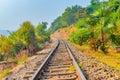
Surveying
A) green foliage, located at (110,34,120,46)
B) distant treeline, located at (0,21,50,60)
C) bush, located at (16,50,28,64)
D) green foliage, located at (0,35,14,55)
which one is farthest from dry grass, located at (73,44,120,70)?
green foliage, located at (0,35,14,55)

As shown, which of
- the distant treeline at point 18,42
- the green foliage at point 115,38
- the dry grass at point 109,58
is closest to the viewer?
the dry grass at point 109,58

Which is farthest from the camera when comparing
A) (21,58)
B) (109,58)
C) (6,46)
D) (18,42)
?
(18,42)

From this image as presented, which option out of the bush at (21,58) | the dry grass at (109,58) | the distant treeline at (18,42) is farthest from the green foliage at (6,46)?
the dry grass at (109,58)

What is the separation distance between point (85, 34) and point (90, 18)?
33.0 ft

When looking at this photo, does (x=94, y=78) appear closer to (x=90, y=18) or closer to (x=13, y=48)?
(x=90, y=18)

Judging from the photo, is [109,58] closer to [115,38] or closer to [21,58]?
[21,58]

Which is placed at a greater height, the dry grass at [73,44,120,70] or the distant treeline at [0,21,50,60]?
the distant treeline at [0,21,50,60]

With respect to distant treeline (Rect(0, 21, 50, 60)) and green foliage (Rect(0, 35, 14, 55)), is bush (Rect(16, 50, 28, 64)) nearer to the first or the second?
distant treeline (Rect(0, 21, 50, 60))

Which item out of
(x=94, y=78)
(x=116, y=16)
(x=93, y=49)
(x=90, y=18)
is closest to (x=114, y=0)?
(x=116, y=16)

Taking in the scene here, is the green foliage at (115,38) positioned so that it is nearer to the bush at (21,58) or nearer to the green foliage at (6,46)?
the bush at (21,58)

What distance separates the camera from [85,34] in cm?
3953

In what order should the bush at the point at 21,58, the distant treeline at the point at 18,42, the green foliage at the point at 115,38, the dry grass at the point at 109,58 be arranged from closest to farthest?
the dry grass at the point at 109,58 → the bush at the point at 21,58 → the green foliage at the point at 115,38 → the distant treeline at the point at 18,42

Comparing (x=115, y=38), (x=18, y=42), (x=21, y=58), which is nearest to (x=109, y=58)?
(x=21, y=58)

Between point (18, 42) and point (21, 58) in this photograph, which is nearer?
point (21, 58)
